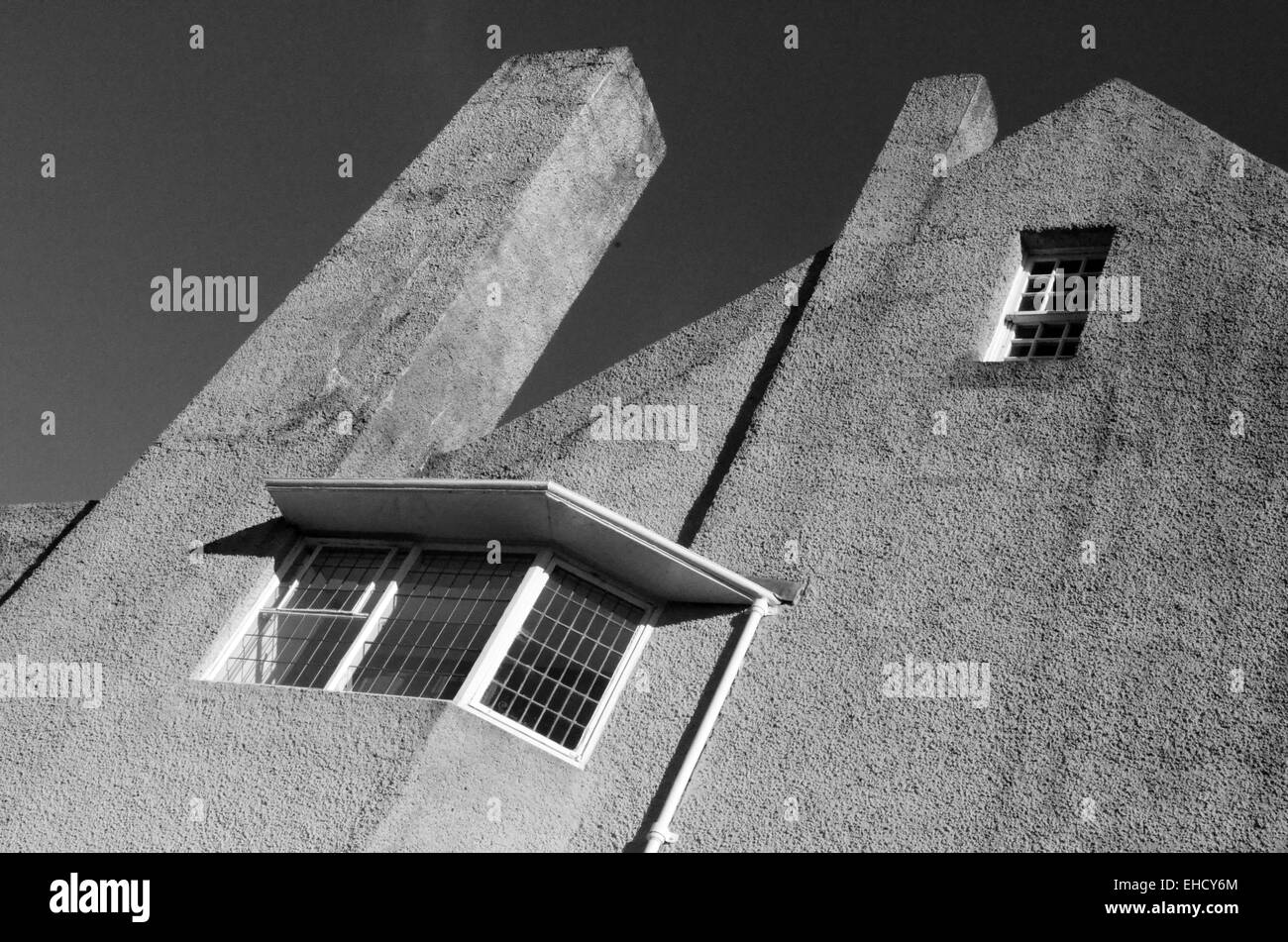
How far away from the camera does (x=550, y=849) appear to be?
854 centimetres

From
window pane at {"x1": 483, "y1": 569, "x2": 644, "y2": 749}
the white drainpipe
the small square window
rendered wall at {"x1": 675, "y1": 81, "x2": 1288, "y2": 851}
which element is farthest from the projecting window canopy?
the small square window

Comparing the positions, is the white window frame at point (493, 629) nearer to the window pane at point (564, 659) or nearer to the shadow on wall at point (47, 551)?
the window pane at point (564, 659)

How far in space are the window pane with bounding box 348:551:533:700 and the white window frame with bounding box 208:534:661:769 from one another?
0.07 m

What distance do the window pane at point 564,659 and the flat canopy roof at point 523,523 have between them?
0.27 metres

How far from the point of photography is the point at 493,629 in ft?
31.3

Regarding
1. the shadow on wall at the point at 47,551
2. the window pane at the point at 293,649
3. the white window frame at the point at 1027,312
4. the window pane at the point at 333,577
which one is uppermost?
the white window frame at the point at 1027,312

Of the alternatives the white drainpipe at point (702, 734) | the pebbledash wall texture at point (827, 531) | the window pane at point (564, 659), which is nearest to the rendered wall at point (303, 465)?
the pebbledash wall texture at point (827, 531)

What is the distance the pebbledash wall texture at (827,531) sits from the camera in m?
8.17

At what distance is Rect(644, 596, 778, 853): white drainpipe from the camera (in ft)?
A: 26.7

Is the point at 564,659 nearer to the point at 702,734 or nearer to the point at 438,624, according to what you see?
the point at 438,624

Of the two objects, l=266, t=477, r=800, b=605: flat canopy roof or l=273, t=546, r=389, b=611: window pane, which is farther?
l=273, t=546, r=389, b=611: window pane

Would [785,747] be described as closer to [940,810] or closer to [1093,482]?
[940,810]

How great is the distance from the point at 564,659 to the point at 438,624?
1.05 m

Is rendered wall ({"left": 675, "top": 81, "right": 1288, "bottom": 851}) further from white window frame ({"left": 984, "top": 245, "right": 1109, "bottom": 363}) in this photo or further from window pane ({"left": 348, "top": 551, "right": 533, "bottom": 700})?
window pane ({"left": 348, "top": 551, "right": 533, "bottom": 700})
